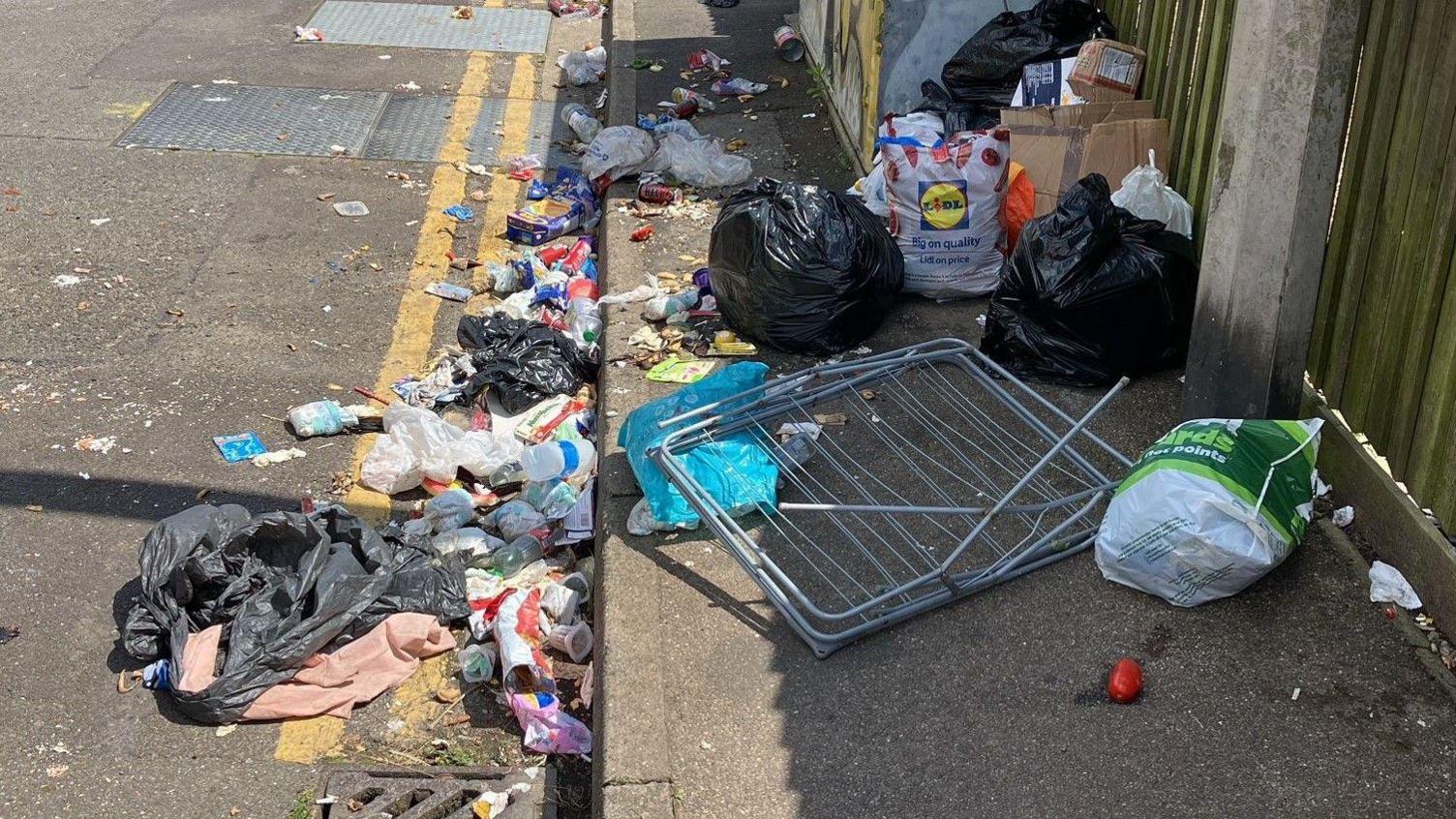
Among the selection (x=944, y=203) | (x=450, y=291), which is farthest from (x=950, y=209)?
(x=450, y=291)

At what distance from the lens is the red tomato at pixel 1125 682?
317 cm

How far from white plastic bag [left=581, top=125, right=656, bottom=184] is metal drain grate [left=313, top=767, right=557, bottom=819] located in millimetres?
3936

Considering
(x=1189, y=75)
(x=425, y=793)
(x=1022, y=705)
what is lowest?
(x=425, y=793)

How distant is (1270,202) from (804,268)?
163 centimetres

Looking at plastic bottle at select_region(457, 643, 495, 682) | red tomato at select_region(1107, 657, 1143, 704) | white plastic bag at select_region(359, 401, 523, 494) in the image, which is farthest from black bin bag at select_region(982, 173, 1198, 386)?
plastic bottle at select_region(457, 643, 495, 682)

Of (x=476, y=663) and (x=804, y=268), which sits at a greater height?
(x=804, y=268)

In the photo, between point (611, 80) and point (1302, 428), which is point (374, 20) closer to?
point (611, 80)

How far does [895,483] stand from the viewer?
410cm

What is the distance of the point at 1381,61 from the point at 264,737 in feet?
11.5

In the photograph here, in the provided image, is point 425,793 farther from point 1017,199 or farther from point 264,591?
point 1017,199

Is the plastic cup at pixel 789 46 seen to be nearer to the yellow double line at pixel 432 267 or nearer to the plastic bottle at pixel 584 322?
the yellow double line at pixel 432 267

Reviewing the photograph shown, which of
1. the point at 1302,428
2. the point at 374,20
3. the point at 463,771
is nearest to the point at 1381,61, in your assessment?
the point at 1302,428

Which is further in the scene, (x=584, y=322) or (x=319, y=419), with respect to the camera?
(x=584, y=322)

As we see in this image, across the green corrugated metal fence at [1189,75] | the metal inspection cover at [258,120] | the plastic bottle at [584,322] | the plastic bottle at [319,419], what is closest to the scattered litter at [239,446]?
the plastic bottle at [319,419]
